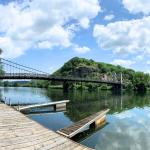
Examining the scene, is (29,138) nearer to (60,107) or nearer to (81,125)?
(81,125)

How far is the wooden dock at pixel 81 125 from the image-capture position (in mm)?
29453

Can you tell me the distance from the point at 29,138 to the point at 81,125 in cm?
1204

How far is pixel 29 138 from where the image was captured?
22.5 metres

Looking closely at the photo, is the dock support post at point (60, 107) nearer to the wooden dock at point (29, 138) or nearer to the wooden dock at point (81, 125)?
the wooden dock at point (81, 125)

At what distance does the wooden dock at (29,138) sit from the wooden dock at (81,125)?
3243 mm

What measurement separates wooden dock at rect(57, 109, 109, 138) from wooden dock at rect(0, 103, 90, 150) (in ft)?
10.6

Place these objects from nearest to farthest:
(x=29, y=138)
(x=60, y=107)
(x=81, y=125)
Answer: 1. (x=29, y=138)
2. (x=81, y=125)
3. (x=60, y=107)

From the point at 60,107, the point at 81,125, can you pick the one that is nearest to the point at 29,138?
the point at 81,125

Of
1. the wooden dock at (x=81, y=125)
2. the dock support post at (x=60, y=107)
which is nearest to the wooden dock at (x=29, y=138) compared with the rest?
the wooden dock at (x=81, y=125)

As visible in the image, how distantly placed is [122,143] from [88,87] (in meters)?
152

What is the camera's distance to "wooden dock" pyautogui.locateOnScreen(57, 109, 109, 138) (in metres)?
29.5

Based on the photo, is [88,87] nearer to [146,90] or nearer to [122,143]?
[146,90]

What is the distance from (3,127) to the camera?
25.2 meters

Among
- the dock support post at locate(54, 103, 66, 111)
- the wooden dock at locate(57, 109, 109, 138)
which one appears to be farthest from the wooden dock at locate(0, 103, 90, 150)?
the dock support post at locate(54, 103, 66, 111)
